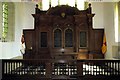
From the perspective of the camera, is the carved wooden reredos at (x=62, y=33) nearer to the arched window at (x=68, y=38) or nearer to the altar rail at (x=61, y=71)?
the arched window at (x=68, y=38)

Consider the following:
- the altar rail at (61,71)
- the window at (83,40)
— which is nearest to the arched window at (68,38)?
the window at (83,40)

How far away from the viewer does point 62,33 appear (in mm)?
12648

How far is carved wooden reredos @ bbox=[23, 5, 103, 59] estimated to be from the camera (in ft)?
41.2

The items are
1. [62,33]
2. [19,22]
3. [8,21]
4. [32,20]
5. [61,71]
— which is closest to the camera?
[61,71]

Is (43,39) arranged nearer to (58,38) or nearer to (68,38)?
(58,38)

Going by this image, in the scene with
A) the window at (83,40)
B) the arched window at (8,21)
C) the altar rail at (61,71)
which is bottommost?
the altar rail at (61,71)

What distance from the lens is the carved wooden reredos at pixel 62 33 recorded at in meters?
12.5

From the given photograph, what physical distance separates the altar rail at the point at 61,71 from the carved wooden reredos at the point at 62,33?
5.27 meters

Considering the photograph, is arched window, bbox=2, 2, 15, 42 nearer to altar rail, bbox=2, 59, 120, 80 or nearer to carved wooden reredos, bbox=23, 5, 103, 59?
carved wooden reredos, bbox=23, 5, 103, 59

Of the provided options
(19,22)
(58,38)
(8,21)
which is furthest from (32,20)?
(8,21)

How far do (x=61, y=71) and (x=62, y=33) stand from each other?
5589mm

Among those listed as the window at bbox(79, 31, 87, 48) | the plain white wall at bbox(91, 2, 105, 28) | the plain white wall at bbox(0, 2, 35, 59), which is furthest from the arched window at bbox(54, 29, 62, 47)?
the plain white wall at bbox(91, 2, 105, 28)

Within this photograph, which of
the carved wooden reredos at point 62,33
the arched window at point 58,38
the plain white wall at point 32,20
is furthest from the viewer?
the arched window at point 58,38

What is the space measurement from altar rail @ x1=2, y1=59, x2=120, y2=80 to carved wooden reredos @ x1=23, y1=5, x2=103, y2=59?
527 cm
